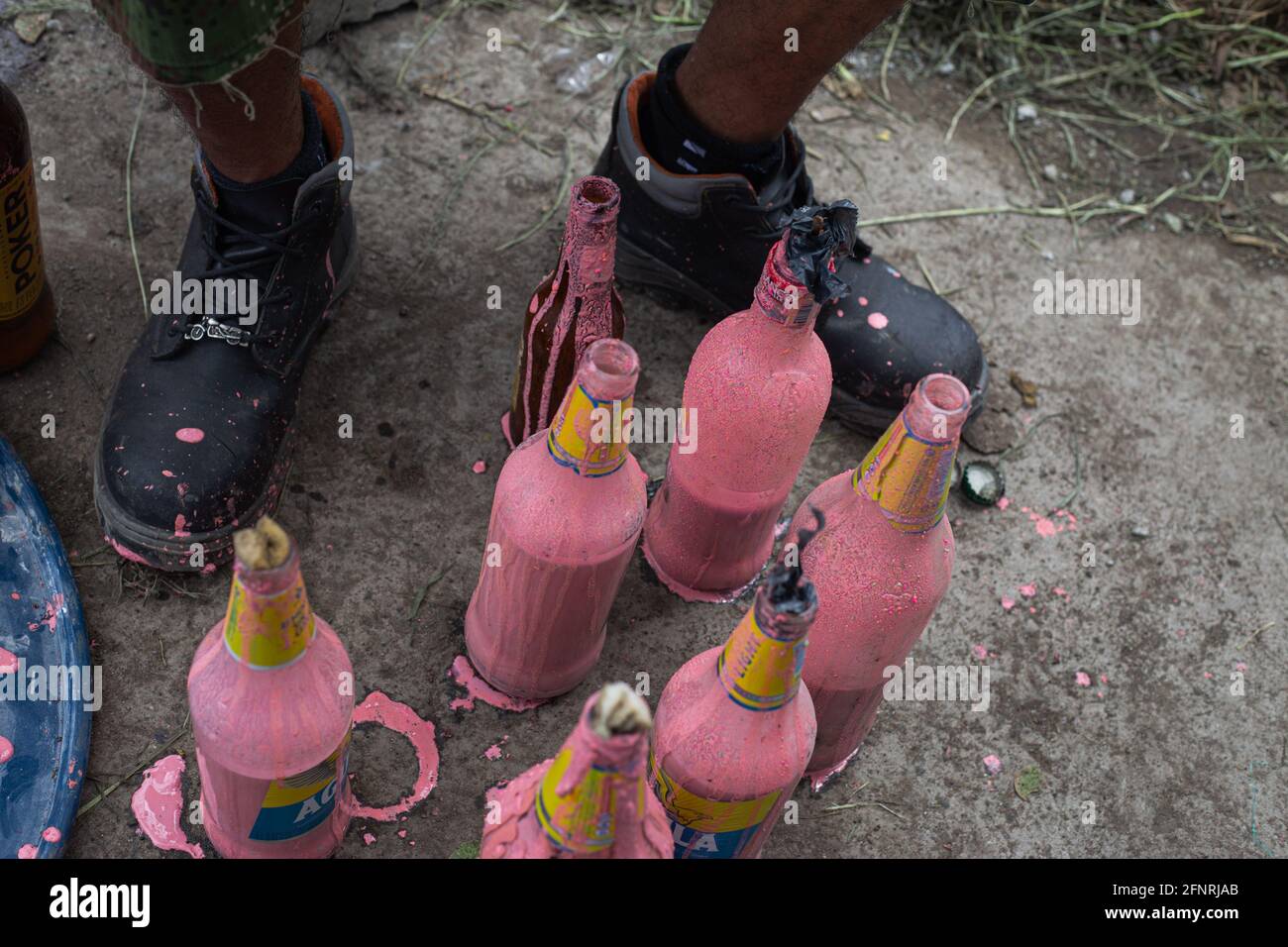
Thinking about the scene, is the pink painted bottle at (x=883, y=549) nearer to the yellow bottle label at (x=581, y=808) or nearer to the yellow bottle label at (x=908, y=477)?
the yellow bottle label at (x=908, y=477)

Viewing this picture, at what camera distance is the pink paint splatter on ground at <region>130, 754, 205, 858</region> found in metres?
1.90

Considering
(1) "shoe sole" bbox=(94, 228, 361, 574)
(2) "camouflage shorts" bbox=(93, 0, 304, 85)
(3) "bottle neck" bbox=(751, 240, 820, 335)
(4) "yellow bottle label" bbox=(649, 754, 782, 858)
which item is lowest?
(1) "shoe sole" bbox=(94, 228, 361, 574)

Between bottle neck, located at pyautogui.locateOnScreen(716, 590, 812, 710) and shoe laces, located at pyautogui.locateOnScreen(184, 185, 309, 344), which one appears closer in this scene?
bottle neck, located at pyautogui.locateOnScreen(716, 590, 812, 710)

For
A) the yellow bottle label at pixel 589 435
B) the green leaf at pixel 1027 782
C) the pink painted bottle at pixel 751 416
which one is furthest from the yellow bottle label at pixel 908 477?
the green leaf at pixel 1027 782

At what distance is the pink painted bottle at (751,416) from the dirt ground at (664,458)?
129 millimetres

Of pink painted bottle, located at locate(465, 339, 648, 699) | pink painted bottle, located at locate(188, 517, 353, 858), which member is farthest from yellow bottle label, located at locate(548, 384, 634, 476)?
pink painted bottle, located at locate(188, 517, 353, 858)

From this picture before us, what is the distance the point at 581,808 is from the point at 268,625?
1.54 feet

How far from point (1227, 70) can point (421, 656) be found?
3.24 metres

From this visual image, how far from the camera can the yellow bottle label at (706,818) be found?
1.70 meters

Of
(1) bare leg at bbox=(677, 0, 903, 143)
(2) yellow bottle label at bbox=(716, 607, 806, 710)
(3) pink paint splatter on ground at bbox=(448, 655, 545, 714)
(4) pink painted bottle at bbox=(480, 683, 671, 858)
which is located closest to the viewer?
(4) pink painted bottle at bbox=(480, 683, 671, 858)

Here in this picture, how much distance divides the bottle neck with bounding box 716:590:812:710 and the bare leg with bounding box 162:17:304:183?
1.23 metres

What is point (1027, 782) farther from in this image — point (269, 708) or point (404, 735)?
point (269, 708)

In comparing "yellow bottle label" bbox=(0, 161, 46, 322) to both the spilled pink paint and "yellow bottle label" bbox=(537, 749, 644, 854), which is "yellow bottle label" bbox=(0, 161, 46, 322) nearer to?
the spilled pink paint
